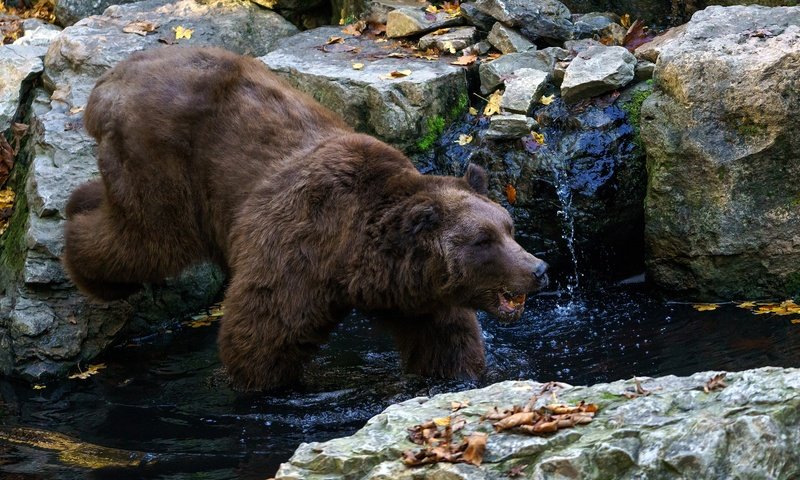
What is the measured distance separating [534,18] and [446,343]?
4992 millimetres

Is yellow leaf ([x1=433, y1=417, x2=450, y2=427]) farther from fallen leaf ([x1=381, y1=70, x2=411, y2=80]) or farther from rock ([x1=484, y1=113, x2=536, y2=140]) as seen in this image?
fallen leaf ([x1=381, y1=70, x2=411, y2=80])

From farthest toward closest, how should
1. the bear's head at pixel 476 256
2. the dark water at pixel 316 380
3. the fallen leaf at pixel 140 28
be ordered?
1. the fallen leaf at pixel 140 28
2. the bear's head at pixel 476 256
3. the dark water at pixel 316 380

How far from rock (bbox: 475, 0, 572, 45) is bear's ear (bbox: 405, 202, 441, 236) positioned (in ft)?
15.7

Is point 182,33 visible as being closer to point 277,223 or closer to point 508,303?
point 277,223

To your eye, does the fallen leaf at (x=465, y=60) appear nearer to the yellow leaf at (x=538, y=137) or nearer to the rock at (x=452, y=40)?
the rock at (x=452, y=40)

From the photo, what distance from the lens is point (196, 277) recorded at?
1095cm

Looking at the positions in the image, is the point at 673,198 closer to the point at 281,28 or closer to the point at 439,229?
the point at 439,229

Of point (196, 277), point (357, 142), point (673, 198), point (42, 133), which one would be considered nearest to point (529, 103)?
point (673, 198)

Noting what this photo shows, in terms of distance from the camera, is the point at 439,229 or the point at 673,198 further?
the point at 673,198

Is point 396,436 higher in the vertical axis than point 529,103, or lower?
lower

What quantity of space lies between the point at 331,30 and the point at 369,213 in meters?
5.78

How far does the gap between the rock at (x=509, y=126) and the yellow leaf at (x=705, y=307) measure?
8.06 ft

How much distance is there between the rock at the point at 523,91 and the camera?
10758 millimetres

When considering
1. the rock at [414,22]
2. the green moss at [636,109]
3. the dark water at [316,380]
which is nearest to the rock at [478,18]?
the rock at [414,22]
